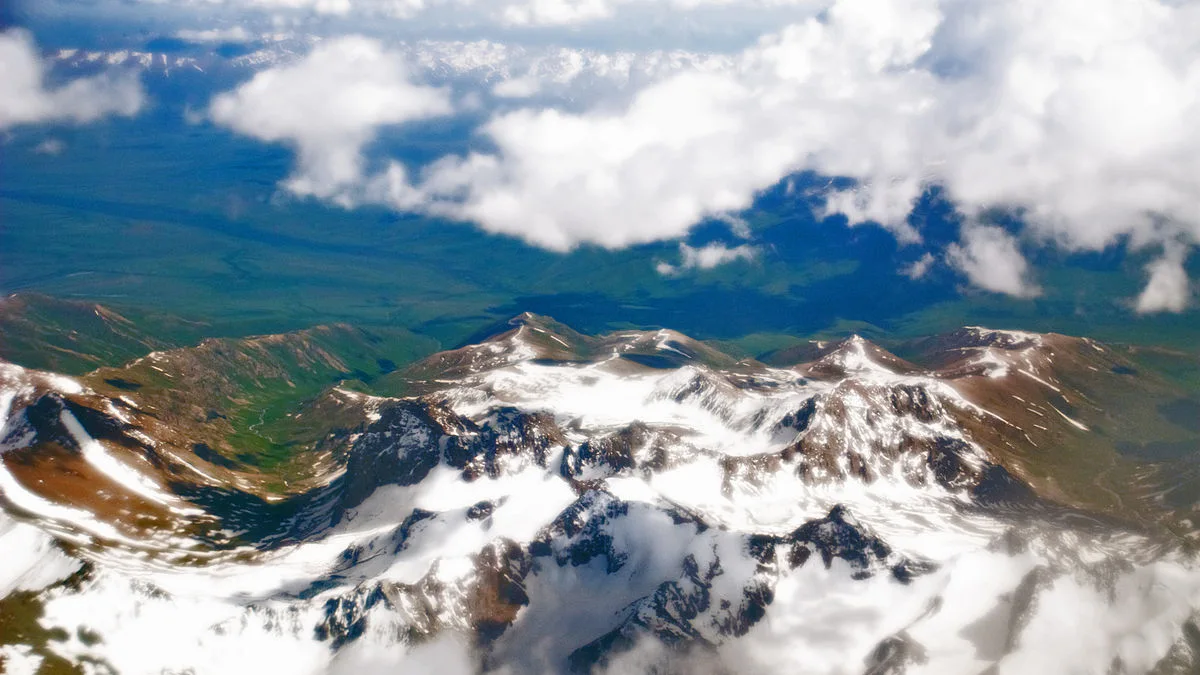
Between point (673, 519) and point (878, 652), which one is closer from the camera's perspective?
point (878, 652)

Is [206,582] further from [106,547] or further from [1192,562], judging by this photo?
[1192,562]

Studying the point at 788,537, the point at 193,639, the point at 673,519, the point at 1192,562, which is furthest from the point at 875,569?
the point at 193,639

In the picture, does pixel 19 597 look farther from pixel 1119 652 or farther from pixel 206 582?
pixel 1119 652

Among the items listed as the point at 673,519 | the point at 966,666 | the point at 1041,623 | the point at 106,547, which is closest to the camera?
the point at 966,666

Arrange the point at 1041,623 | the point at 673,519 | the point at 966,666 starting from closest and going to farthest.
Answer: the point at 966,666 < the point at 1041,623 < the point at 673,519

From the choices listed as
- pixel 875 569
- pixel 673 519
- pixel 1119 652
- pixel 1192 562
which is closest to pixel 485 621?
pixel 673 519

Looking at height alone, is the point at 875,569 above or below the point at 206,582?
above

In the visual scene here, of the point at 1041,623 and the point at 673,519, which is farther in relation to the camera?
the point at 673,519

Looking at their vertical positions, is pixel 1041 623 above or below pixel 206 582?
above

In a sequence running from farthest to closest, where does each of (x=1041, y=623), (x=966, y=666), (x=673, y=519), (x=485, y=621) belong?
(x=673, y=519) → (x=485, y=621) → (x=1041, y=623) → (x=966, y=666)
